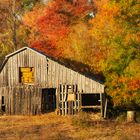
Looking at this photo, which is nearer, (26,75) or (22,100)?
(22,100)

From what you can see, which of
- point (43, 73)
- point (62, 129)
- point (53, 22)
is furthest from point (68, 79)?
point (53, 22)

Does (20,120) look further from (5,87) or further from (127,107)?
(127,107)

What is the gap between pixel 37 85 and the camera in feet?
134

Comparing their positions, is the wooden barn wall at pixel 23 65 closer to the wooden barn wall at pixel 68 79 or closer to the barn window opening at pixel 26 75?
the barn window opening at pixel 26 75

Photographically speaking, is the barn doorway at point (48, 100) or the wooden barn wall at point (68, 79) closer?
the wooden barn wall at point (68, 79)

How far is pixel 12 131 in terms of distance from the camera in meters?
32.4

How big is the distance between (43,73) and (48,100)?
11.0 ft

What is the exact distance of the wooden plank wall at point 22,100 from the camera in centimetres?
4072

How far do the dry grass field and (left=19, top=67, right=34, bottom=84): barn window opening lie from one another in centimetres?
356

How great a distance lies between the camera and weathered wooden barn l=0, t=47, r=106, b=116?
1558 inches

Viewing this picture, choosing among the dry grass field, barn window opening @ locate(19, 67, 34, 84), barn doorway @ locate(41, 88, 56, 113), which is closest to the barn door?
the dry grass field

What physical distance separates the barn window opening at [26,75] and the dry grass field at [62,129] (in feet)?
11.7

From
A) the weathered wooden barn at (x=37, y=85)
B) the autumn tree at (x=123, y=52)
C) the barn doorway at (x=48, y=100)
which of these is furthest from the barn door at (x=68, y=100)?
the autumn tree at (x=123, y=52)

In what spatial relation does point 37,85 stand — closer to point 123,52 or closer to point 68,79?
point 68,79
